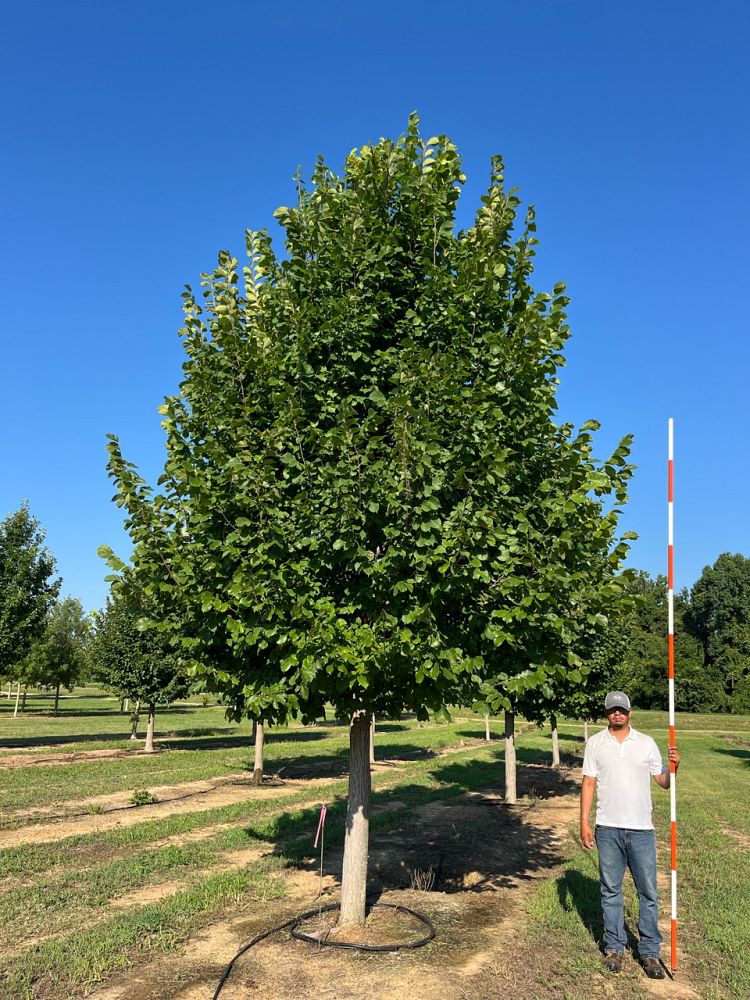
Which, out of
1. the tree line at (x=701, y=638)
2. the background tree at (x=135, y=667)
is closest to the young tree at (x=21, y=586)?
the background tree at (x=135, y=667)

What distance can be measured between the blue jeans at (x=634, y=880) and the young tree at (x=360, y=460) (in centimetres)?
182

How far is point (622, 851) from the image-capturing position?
258 inches

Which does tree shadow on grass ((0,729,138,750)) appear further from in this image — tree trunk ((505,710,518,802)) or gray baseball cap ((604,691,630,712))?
gray baseball cap ((604,691,630,712))

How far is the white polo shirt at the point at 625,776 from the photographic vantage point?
6449mm

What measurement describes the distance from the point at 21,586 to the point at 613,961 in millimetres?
27819

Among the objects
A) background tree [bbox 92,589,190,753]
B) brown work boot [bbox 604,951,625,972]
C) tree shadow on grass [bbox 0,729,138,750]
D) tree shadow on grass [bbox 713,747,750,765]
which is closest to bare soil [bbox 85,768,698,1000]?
brown work boot [bbox 604,951,625,972]

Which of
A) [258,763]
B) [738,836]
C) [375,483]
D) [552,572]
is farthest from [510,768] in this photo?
[375,483]

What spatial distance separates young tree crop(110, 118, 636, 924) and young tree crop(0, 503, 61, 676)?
24.0m

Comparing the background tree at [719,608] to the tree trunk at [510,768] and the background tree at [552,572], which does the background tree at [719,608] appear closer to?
the tree trunk at [510,768]

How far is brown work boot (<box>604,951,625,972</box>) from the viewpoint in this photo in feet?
20.5

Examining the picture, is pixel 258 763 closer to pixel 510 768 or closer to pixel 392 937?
pixel 510 768

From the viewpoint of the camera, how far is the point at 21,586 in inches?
1111

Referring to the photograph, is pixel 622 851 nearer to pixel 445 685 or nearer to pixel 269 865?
→ pixel 445 685

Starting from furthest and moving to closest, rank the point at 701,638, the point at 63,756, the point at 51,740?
the point at 701,638 → the point at 51,740 → the point at 63,756
